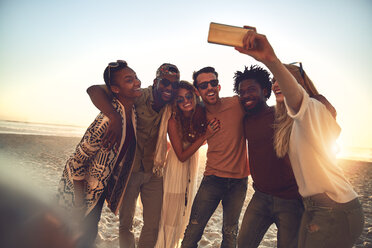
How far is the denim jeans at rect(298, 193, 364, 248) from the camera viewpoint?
1.77 m

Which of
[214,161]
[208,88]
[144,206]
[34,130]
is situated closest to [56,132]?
[34,130]

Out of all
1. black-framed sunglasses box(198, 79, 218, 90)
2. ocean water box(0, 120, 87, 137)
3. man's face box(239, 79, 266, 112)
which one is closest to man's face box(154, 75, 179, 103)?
black-framed sunglasses box(198, 79, 218, 90)

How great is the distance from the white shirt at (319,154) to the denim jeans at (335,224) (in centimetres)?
7

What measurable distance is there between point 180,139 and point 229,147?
842mm

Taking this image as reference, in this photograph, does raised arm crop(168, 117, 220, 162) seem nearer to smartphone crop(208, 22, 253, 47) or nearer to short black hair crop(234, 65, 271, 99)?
short black hair crop(234, 65, 271, 99)

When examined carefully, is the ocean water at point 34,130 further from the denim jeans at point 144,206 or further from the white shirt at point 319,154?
the white shirt at point 319,154

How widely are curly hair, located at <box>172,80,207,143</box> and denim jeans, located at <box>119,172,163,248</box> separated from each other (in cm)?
93

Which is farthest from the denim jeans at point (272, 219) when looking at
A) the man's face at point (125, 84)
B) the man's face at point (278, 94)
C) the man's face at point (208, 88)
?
the man's face at point (125, 84)

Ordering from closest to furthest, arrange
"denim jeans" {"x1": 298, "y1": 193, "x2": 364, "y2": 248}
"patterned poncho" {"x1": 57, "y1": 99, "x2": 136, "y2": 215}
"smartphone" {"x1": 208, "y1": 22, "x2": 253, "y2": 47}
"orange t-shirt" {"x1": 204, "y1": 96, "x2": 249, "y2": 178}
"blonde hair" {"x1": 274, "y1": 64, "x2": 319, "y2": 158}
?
"smartphone" {"x1": 208, "y1": 22, "x2": 253, "y2": 47} < "denim jeans" {"x1": 298, "y1": 193, "x2": 364, "y2": 248} < "blonde hair" {"x1": 274, "y1": 64, "x2": 319, "y2": 158} < "patterned poncho" {"x1": 57, "y1": 99, "x2": 136, "y2": 215} < "orange t-shirt" {"x1": 204, "y1": 96, "x2": 249, "y2": 178}

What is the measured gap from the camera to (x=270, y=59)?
1503 millimetres

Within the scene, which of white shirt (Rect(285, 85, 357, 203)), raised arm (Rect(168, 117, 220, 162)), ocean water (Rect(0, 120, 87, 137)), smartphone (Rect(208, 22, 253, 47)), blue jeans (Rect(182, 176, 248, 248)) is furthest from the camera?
ocean water (Rect(0, 120, 87, 137))

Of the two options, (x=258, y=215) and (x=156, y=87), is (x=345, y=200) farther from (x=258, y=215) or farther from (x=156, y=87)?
(x=156, y=87)

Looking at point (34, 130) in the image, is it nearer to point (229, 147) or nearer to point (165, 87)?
point (165, 87)

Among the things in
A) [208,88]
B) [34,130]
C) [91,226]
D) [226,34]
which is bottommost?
[34,130]
